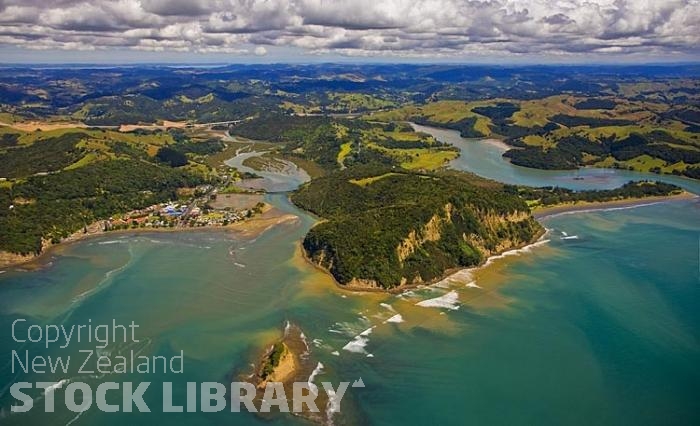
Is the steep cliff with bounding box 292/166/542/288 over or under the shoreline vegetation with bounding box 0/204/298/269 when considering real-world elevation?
over

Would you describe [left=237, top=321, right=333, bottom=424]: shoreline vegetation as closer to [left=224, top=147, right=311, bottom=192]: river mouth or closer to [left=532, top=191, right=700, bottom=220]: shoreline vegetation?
[left=532, top=191, right=700, bottom=220]: shoreline vegetation

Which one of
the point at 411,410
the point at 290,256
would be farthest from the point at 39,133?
the point at 411,410

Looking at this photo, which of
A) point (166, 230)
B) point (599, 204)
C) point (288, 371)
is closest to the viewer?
point (288, 371)

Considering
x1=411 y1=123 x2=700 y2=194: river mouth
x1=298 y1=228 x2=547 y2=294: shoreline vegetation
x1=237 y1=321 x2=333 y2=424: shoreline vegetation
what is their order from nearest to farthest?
x1=237 y1=321 x2=333 y2=424: shoreline vegetation
x1=298 y1=228 x2=547 y2=294: shoreline vegetation
x1=411 y1=123 x2=700 y2=194: river mouth

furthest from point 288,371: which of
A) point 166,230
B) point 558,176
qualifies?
point 558,176

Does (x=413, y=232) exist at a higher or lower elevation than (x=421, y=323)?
higher

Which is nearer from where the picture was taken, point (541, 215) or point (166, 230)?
point (166, 230)

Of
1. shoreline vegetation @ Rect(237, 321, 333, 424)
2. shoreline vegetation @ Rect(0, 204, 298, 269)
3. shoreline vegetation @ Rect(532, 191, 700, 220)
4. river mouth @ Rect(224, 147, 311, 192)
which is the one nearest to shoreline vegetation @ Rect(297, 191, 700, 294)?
Answer: shoreline vegetation @ Rect(532, 191, 700, 220)

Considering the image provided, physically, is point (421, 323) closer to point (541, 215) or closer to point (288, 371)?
point (288, 371)
